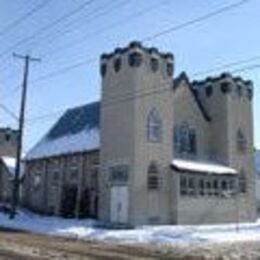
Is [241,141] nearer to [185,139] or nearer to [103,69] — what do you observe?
[185,139]

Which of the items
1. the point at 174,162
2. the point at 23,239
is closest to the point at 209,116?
the point at 174,162

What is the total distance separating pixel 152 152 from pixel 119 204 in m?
3.77

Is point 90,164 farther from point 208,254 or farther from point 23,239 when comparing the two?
point 208,254

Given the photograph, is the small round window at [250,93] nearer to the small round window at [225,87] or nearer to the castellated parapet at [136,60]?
the small round window at [225,87]

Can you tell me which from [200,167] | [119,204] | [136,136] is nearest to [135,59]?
[136,136]

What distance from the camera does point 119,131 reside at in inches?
1633

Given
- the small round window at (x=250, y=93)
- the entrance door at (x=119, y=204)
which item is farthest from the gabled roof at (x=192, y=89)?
the entrance door at (x=119, y=204)

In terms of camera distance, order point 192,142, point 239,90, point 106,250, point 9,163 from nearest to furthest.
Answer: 1. point 106,250
2. point 192,142
3. point 239,90
4. point 9,163

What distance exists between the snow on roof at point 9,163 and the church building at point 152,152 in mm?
11956

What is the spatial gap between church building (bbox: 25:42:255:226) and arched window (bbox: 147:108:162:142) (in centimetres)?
6

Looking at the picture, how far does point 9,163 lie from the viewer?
66.9 meters

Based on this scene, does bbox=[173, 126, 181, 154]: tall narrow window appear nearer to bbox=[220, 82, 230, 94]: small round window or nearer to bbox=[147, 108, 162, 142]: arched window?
bbox=[147, 108, 162, 142]: arched window

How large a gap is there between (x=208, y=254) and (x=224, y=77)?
26.1 meters

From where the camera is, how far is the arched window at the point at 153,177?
4119cm
